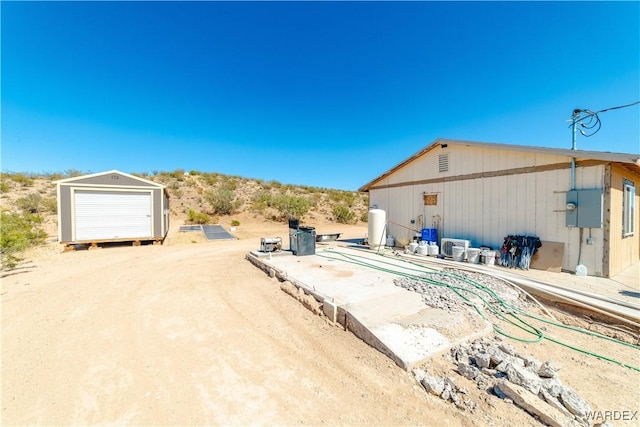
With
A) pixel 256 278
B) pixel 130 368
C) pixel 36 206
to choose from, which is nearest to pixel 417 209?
pixel 256 278

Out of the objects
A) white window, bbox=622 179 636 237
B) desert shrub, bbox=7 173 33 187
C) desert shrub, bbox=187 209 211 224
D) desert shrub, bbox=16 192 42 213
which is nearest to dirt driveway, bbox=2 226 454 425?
white window, bbox=622 179 636 237

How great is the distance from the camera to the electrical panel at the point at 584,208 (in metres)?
5.57

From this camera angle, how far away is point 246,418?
2156mm

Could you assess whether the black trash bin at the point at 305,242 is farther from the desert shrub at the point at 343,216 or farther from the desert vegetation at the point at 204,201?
the desert shrub at the point at 343,216

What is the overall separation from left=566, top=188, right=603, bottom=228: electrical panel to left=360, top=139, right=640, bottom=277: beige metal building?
15 mm

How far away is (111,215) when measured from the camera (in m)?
10.7

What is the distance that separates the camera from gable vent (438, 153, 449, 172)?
8.79 metres

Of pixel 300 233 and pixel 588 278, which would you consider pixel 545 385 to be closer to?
pixel 588 278

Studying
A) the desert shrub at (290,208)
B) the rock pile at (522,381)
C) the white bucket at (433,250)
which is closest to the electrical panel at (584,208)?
the white bucket at (433,250)

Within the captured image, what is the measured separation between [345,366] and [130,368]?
2395 millimetres

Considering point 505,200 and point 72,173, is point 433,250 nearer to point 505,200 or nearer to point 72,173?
point 505,200

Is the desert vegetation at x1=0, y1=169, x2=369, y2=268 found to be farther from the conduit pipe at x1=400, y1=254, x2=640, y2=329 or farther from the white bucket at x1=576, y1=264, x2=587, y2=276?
the white bucket at x1=576, y1=264, x2=587, y2=276

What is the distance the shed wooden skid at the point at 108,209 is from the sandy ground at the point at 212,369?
6300mm

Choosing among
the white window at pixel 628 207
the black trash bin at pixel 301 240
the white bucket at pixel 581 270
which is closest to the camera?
the white bucket at pixel 581 270
